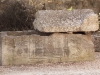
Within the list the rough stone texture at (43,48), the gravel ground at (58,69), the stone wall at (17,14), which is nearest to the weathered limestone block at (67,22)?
the rough stone texture at (43,48)

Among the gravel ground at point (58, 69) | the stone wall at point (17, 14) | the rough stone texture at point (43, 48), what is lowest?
the gravel ground at point (58, 69)

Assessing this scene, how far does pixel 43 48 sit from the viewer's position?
10.2m

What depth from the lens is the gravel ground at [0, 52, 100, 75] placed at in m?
8.95

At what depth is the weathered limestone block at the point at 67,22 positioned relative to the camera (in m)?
10.1

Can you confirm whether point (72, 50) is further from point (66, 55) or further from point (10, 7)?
point (10, 7)

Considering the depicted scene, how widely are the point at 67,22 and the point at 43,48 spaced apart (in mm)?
989

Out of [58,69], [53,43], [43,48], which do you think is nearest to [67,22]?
[53,43]

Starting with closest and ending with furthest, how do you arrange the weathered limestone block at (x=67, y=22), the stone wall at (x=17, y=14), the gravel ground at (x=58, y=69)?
1. the gravel ground at (x=58, y=69)
2. the weathered limestone block at (x=67, y=22)
3. the stone wall at (x=17, y=14)

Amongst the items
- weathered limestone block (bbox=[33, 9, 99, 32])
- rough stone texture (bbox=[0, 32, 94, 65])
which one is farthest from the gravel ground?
weathered limestone block (bbox=[33, 9, 99, 32])

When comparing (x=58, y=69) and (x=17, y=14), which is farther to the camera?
(x=17, y=14)

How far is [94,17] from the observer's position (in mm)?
10117

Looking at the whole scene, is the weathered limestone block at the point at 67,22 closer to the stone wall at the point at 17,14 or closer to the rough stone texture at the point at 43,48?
the rough stone texture at the point at 43,48

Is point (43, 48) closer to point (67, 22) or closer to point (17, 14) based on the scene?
point (67, 22)

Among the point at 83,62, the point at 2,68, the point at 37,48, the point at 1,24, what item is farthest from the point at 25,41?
the point at 1,24
